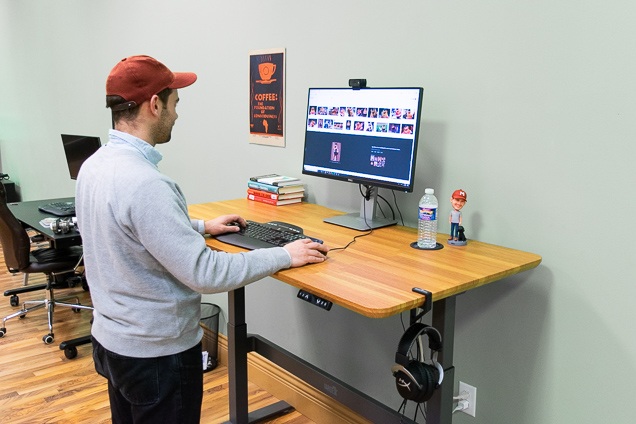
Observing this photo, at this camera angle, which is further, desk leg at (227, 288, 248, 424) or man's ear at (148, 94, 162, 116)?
desk leg at (227, 288, 248, 424)

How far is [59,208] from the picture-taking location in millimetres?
3916

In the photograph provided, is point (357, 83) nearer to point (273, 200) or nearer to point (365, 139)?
point (365, 139)

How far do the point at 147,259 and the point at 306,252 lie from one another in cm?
45

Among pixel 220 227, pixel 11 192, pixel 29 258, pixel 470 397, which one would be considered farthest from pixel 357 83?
pixel 11 192

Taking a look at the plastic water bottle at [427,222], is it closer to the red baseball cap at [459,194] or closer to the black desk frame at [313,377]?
the red baseball cap at [459,194]

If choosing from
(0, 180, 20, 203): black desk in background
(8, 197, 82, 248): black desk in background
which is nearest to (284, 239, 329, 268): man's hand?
(8, 197, 82, 248): black desk in background

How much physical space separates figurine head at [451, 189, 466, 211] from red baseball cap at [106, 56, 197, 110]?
3.21 ft

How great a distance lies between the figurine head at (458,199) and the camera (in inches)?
75.5

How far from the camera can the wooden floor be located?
2.78 meters

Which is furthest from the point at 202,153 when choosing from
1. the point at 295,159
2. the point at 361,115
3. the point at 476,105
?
the point at 476,105

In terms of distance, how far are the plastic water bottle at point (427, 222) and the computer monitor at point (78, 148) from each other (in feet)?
8.83

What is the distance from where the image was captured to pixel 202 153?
3395 millimetres

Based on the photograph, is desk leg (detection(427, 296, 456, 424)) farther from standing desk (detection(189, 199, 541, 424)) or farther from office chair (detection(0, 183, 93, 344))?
office chair (detection(0, 183, 93, 344))

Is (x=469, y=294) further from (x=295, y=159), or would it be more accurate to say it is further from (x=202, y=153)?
(x=202, y=153)
